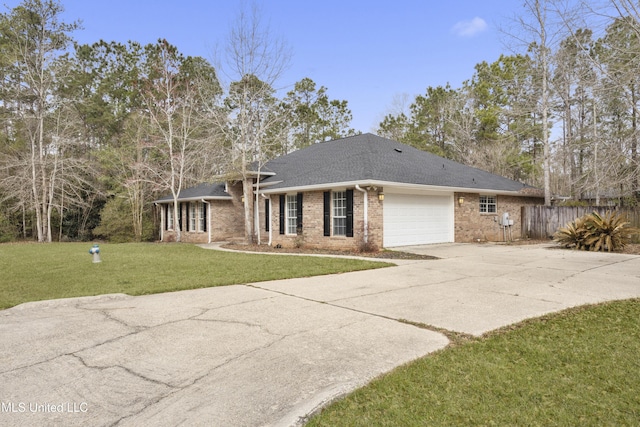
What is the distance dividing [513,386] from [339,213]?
420 inches

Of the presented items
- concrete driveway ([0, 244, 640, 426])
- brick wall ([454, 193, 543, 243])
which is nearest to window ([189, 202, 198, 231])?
brick wall ([454, 193, 543, 243])

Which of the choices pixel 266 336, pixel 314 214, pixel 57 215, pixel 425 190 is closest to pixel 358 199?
pixel 314 214

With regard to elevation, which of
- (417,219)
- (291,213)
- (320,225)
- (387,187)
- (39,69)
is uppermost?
(39,69)

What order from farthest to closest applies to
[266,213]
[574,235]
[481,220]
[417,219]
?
[266,213], [481,220], [417,219], [574,235]

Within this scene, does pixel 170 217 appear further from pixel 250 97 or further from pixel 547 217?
pixel 547 217

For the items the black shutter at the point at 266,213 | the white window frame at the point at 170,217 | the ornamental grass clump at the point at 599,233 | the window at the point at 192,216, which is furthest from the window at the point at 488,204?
the white window frame at the point at 170,217

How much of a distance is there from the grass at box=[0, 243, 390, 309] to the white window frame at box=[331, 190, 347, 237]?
9.01 ft

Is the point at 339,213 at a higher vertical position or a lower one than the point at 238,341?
higher

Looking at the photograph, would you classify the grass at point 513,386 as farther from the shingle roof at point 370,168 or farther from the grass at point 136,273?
the shingle roof at point 370,168

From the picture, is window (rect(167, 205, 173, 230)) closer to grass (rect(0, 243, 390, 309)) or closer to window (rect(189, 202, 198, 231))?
window (rect(189, 202, 198, 231))

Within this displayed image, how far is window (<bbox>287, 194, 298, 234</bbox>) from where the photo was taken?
1505cm

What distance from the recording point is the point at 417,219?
14.2 m

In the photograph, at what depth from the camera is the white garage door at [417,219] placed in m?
13.4

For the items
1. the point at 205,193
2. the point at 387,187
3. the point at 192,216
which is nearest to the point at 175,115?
the point at 192,216
